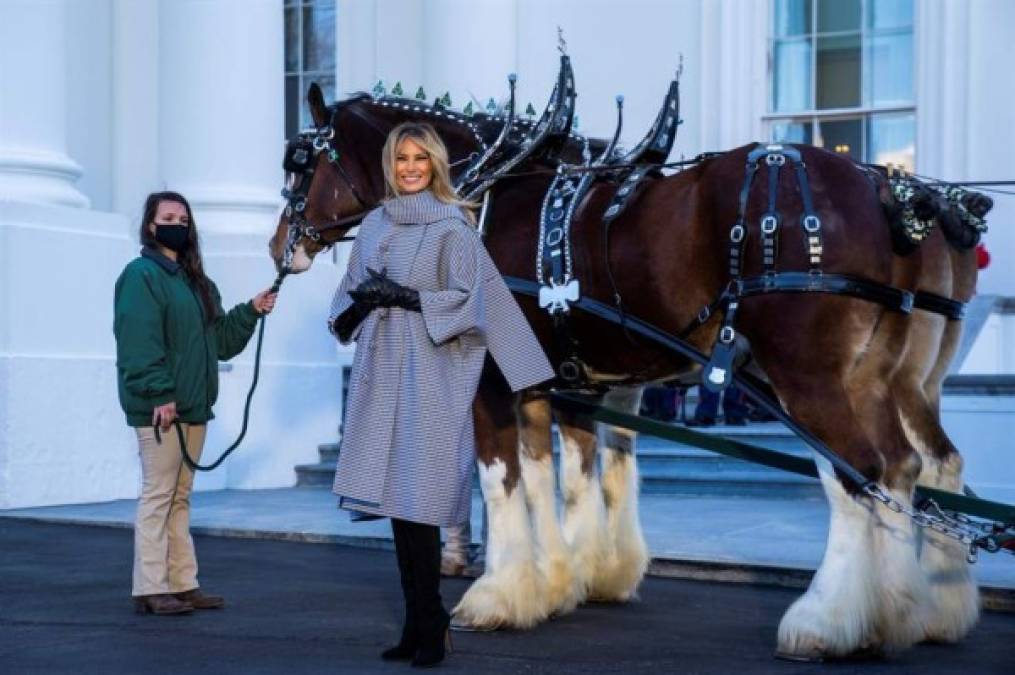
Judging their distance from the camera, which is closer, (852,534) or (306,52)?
(852,534)

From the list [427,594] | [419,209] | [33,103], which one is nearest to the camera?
[427,594]

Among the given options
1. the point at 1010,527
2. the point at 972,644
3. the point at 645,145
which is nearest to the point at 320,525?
the point at 645,145

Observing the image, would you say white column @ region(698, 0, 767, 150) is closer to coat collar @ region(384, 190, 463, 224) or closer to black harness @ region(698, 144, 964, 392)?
black harness @ region(698, 144, 964, 392)

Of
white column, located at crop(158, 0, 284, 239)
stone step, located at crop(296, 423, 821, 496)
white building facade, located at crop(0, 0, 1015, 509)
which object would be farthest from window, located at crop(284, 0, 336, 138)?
stone step, located at crop(296, 423, 821, 496)

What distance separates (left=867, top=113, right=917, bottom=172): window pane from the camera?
1361 cm

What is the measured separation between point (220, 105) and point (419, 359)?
25.4 ft

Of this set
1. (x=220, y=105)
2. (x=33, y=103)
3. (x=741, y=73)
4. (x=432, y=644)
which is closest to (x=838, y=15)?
(x=741, y=73)

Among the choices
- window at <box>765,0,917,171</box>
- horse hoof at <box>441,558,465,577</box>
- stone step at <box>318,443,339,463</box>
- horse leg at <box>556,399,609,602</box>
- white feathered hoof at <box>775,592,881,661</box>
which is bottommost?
horse hoof at <box>441,558,465,577</box>

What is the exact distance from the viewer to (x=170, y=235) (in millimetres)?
7691

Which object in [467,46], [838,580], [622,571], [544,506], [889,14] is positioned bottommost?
[622,571]

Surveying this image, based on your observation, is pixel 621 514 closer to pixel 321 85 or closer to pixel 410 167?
pixel 410 167

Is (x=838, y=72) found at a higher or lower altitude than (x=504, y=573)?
higher

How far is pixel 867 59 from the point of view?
1384 cm

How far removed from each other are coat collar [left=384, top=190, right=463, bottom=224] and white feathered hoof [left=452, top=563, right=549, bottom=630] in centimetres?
155
